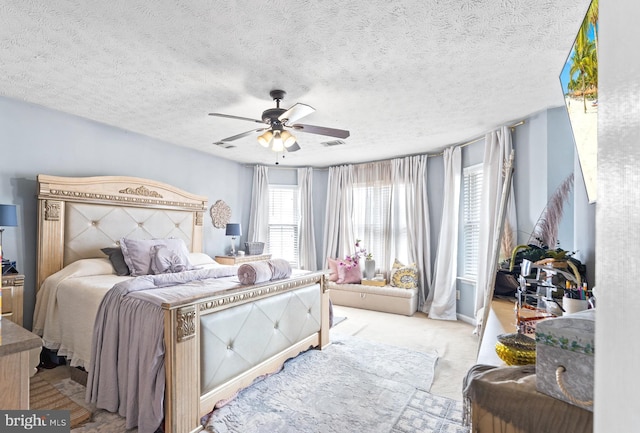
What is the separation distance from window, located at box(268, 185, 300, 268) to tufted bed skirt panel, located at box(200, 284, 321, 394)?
2.98 m

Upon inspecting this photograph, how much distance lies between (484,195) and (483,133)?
79 centimetres

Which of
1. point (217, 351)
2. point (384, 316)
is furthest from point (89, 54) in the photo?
point (384, 316)

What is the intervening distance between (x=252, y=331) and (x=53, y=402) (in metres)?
1.47

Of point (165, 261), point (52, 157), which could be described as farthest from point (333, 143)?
point (52, 157)

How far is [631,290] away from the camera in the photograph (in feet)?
1.09

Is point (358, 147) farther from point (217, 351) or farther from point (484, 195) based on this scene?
point (217, 351)

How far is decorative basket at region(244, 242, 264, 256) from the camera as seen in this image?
5289mm

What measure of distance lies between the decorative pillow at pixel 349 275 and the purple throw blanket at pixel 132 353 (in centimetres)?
331

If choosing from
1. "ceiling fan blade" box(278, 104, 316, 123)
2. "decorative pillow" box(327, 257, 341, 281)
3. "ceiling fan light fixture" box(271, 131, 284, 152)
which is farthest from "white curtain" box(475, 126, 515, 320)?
"ceiling fan light fixture" box(271, 131, 284, 152)

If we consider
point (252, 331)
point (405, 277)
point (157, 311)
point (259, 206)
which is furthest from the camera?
point (259, 206)

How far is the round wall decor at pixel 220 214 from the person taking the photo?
505 cm

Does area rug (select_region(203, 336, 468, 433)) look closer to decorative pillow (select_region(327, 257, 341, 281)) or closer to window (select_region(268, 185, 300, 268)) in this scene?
decorative pillow (select_region(327, 257, 341, 281))

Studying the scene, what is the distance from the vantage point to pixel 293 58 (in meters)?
2.18

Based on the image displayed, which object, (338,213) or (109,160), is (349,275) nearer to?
(338,213)
